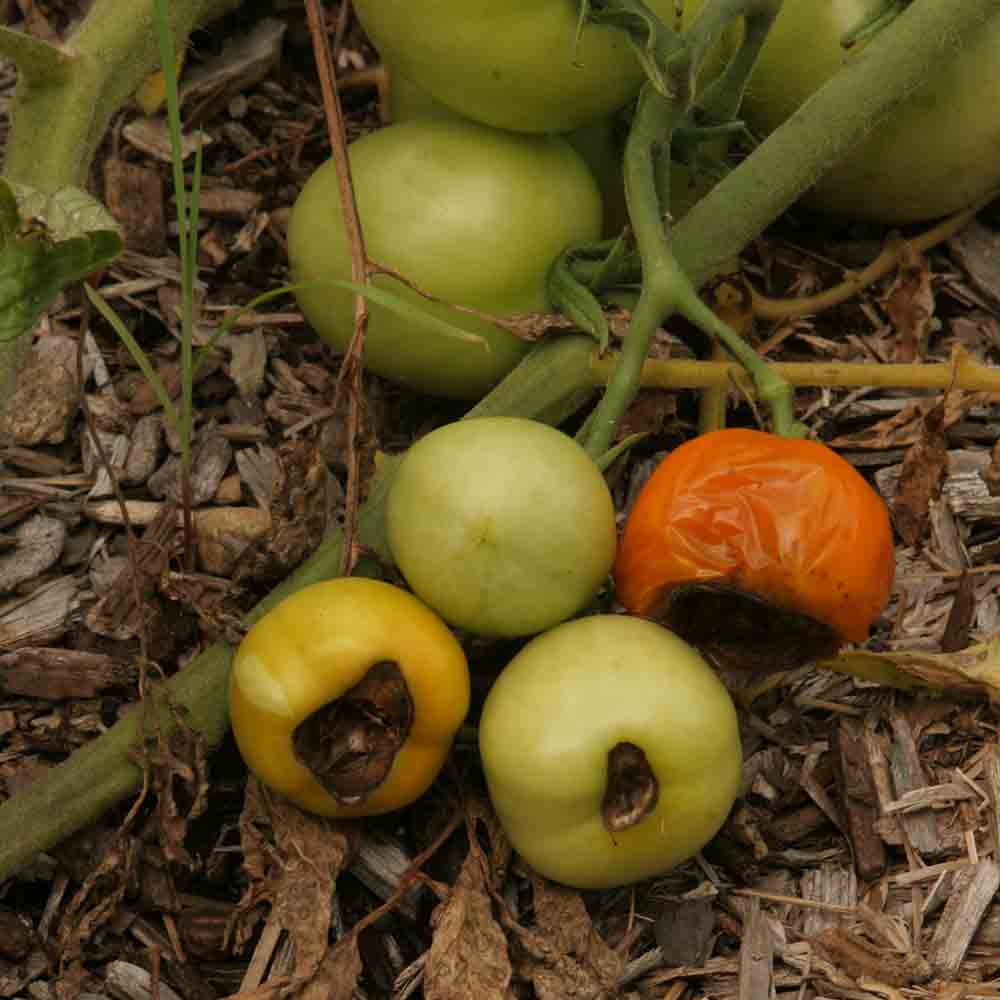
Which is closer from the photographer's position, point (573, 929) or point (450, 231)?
point (573, 929)

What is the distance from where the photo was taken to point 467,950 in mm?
1351

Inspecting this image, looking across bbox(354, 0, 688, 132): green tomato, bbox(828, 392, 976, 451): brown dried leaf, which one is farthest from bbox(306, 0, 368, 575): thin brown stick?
bbox(828, 392, 976, 451): brown dried leaf

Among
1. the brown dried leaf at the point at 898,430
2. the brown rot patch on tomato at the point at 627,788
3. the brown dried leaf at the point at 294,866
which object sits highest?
the brown rot patch on tomato at the point at 627,788

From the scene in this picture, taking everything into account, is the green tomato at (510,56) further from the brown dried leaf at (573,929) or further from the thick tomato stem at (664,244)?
the brown dried leaf at (573,929)

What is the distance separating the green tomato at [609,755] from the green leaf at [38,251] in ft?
1.62

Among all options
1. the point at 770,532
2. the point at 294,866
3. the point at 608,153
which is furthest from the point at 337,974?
the point at 608,153

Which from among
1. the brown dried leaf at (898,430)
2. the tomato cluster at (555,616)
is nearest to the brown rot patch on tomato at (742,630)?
the tomato cluster at (555,616)

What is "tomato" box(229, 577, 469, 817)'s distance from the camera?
1.30m

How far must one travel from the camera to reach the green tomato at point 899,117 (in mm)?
1724

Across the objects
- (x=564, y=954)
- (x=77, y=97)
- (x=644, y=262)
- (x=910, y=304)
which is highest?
(x=77, y=97)

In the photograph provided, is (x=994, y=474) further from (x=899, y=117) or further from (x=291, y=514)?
(x=291, y=514)

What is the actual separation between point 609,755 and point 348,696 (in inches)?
8.9

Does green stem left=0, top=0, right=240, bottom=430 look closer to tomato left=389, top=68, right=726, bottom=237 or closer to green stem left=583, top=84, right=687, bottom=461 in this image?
tomato left=389, top=68, right=726, bottom=237

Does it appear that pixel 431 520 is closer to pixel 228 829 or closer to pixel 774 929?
pixel 228 829
